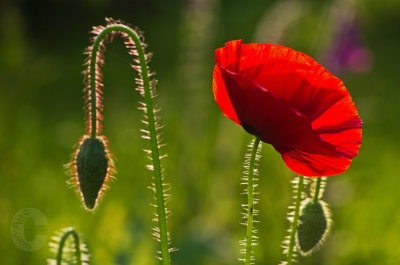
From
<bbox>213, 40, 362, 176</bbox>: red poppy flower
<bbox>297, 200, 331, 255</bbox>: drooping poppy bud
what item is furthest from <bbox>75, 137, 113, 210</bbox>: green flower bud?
<bbox>297, 200, 331, 255</bbox>: drooping poppy bud

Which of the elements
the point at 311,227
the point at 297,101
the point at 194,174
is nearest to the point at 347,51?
the point at 194,174

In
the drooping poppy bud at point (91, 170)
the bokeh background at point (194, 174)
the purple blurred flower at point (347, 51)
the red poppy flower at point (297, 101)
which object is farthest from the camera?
the purple blurred flower at point (347, 51)

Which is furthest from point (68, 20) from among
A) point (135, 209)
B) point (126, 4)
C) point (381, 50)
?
point (135, 209)

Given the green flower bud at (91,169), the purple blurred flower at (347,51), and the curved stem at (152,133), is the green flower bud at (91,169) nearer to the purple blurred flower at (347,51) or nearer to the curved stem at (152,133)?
the curved stem at (152,133)

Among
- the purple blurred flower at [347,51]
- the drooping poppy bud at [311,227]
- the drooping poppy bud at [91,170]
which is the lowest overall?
the drooping poppy bud at [311,227]

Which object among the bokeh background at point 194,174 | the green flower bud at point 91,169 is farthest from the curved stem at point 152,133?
the bokeh background at point 194,174

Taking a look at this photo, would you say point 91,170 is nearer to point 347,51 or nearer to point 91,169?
point 91,169
